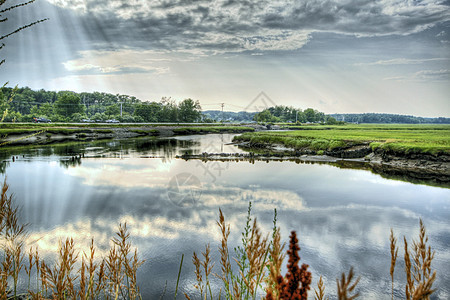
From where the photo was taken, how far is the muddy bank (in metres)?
24.9

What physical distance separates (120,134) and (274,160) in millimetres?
52628

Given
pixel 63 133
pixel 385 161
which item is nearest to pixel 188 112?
pixel 63 133

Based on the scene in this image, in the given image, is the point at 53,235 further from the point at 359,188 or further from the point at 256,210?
the point at 359,188

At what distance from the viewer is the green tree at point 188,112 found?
552 feet

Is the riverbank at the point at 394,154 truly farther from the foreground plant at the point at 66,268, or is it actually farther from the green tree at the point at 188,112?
the green tree at the point at 188,112

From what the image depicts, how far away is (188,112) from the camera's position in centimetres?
16988

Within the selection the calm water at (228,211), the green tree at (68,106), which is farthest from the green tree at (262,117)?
the calm water at (228,211)

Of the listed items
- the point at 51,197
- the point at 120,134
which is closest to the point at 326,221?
the point at 51,197

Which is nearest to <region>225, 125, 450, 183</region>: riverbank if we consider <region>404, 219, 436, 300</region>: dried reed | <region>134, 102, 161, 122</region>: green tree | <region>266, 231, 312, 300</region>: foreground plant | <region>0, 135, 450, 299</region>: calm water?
<region>0, 135, 450, 299</region>: calm water

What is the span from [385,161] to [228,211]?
24.3m

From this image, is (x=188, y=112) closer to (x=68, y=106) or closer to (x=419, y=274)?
(x=68, y=106)

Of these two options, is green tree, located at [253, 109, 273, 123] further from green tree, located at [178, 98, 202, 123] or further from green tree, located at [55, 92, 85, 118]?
green tree, located at [55, 92, 85, 118]

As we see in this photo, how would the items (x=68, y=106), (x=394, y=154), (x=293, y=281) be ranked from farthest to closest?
(x=68, y=106)
(x=394, y=154)
(x=293, y=281)

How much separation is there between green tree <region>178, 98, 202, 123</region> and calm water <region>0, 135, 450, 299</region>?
14135cm
